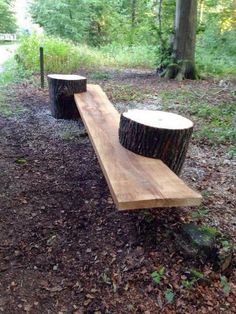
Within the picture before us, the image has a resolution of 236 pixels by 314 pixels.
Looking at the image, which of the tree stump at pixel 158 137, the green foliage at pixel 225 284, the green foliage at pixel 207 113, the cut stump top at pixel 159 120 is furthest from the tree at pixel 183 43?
the green foliage at pixel 225 284

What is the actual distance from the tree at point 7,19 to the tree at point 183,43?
13538 mm

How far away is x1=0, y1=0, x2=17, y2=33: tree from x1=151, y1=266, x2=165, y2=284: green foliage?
19.8m

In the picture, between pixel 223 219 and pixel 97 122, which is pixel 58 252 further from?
pixel 97 122

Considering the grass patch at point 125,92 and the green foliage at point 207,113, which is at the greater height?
the grass patch at point 125,92

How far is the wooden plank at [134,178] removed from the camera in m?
2.19

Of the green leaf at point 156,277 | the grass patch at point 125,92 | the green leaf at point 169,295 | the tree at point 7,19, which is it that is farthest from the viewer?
the tree at point 7,19

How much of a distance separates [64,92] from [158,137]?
2.95 m

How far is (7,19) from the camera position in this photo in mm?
21062

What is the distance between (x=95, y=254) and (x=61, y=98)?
3.34 meters

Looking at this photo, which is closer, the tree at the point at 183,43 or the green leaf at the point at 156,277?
the green leaf at the point at 156,277

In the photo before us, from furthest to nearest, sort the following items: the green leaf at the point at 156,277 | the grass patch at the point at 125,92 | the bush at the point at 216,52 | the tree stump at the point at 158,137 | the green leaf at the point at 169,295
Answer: the bush at the point at 216,52
the grass patch at the point at 125,92
the tree stump at the point at 158,137
the green leaf at the point at 156,277
the green leaf at the point at 169,295

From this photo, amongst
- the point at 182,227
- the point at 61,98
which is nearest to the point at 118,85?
the point at 61,98

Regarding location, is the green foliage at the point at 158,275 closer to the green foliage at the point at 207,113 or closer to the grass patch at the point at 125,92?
the green foliage at the point at 207,113

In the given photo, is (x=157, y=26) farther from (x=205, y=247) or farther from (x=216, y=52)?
(x=205, y=247)
